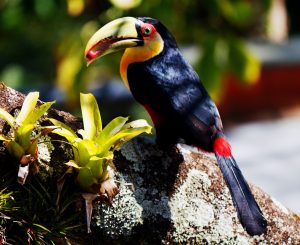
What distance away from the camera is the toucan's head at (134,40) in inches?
119

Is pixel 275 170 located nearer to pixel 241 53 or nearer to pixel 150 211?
pixel 241 53

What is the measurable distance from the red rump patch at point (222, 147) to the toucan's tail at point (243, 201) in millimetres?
61

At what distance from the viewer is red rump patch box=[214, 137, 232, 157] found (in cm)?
296

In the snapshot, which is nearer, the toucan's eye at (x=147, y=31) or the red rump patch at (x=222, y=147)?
the red rump patch at (x=222, y=147)

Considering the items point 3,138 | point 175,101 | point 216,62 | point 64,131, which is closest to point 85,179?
point 64,131

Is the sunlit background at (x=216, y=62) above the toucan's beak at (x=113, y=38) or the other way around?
above

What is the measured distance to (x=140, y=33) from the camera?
3.21m

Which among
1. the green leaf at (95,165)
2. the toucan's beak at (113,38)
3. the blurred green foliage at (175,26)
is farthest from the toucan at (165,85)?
the blurred green foliage at (175,26)

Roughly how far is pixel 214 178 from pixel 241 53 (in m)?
2.87

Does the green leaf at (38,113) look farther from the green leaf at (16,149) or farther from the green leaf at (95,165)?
the green leaf at (95,165)

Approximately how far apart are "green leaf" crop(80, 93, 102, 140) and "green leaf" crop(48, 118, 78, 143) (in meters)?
0.05

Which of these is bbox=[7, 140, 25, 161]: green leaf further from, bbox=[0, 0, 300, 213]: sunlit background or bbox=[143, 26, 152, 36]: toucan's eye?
bbox=[0, 0, 300, 213]: sunlit background

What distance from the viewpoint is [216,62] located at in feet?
18.5

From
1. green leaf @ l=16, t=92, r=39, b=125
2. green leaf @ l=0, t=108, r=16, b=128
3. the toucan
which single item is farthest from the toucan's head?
green leaf @ l=0, t=108, r=16, b=128
